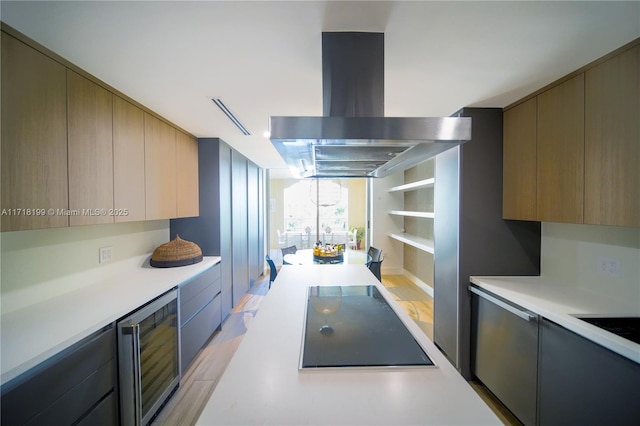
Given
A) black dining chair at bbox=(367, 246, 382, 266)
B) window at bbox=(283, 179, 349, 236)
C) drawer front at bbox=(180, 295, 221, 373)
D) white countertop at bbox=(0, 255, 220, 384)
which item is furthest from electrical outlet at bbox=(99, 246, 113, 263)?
window at bbox=(283, 179, 349, 236)

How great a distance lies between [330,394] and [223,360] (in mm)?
2151

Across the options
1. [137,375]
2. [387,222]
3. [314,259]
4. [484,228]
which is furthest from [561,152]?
[387,222]

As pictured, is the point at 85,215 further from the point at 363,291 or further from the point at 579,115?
the point at 579,115

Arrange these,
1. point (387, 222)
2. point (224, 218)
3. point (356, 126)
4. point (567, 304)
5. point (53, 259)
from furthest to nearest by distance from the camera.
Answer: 1. point (387, 222)
2. point (224, 218)
3. point (53, 259)
4. point (567, 304)
5. point (356, 126)

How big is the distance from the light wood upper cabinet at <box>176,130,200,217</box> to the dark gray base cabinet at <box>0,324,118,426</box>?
→ 159 centimetres

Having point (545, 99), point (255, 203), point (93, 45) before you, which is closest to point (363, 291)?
point (545, 99)

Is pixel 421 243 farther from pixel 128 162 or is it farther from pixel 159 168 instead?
pixel 128 162

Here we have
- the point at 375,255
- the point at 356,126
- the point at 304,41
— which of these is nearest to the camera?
the point at 356,126

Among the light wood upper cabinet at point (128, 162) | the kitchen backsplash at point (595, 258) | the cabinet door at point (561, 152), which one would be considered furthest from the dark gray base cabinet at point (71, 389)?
the kitchen backsplash at point (595, 258)

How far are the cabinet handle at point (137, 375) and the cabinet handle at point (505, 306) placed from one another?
2.40 m

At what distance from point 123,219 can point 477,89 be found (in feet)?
9.26

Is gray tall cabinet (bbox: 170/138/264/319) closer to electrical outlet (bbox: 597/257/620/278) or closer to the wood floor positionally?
the wood floor

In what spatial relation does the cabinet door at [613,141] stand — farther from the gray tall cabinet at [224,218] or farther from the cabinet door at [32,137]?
the gray tall cabinet at [224,218]

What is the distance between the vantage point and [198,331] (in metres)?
2.47
